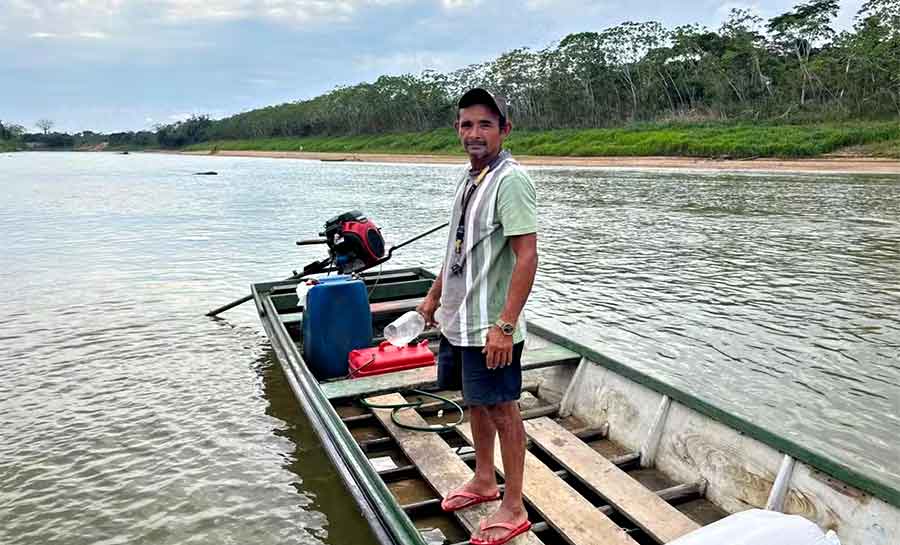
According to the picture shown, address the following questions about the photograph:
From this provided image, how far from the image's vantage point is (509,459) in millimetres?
3021

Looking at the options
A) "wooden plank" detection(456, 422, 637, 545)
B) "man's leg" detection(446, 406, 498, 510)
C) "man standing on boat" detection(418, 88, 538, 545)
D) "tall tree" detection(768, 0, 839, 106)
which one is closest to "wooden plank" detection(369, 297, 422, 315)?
"wooden plank" detection(456, 422, 637, 545)

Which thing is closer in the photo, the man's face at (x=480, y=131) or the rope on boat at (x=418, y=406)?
the man's face at (x=480, y=131)

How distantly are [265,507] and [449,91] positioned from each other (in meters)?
76.5

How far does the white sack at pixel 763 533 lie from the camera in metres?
2.32

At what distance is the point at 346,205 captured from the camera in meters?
24.3

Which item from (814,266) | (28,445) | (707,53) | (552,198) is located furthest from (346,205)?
(707,53)

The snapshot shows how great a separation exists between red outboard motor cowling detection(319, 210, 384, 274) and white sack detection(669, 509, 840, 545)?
172 inches

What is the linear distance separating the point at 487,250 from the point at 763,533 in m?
1.36

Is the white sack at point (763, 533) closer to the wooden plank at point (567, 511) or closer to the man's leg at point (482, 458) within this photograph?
the wooden plank at point (567, 511)

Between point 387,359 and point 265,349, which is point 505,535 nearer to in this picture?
point 387,359

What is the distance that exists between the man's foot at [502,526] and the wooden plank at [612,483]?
0.56 meters

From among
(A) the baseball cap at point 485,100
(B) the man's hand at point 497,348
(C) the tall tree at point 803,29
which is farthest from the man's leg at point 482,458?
(C) the tall tree at point 803,29

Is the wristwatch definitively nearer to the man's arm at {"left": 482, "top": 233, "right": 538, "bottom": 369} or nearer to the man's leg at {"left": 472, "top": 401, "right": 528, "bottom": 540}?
the man's arm at {"left": 482, "top": 233, "right": 538, "bottom": 369}

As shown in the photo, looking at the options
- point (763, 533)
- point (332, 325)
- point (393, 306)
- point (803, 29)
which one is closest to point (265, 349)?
point (393, 306)
